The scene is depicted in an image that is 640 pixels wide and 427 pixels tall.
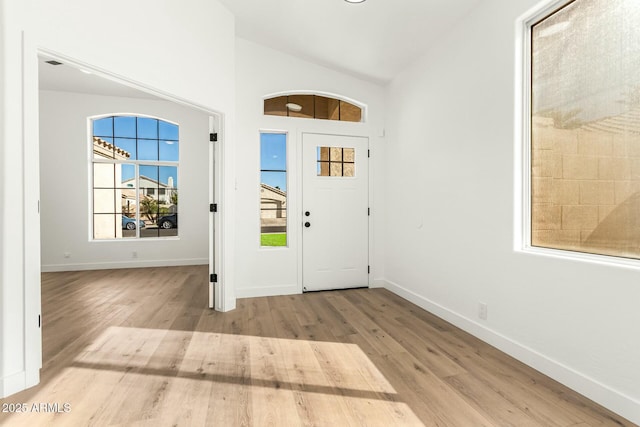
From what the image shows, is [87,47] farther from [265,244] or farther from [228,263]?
[265,244]

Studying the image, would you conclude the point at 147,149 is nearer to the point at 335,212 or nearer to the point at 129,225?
the point at 129,225

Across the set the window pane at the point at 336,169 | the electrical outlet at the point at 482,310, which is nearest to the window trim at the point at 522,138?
the electrical outlet at the point at 482,310

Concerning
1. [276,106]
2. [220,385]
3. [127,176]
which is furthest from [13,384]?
[127,176]

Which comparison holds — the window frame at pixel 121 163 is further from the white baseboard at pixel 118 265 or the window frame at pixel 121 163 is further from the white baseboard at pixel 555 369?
the white baseboard at pixel 555 369

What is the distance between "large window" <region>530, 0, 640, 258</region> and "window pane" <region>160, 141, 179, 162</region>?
616 cm

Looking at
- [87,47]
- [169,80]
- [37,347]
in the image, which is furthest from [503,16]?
[37,347]

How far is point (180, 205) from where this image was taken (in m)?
6.55

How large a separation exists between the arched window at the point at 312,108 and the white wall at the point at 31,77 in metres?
1.56

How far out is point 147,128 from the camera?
6.55 m

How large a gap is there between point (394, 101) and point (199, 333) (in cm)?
363

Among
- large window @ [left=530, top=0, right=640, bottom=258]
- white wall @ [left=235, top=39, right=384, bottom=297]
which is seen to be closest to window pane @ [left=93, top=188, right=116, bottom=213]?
white wall @ [left=235, top=39, right=384, bottom=297]

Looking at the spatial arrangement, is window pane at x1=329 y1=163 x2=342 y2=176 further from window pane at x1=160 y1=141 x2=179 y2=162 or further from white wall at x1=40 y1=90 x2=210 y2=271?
white wall at x1=40 y1=90 x2=210 y2=271

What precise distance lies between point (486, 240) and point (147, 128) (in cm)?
639

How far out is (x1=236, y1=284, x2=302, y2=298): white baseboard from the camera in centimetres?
418
